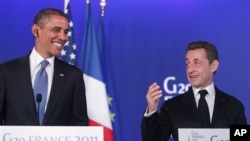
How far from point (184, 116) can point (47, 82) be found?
1383 millimetres

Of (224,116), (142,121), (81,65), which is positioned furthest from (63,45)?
(224,116)

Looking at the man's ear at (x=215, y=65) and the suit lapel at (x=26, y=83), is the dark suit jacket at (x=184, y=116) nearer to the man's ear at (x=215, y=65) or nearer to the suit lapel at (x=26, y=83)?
the man's ear at (x=215, y=65)

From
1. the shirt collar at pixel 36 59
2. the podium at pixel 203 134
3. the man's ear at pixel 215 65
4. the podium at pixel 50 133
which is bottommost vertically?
the podium at pixel 203 134

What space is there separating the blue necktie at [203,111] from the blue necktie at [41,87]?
154cm

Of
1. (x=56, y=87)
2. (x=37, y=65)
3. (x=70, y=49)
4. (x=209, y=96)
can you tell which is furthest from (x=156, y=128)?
(x=37, y=65)

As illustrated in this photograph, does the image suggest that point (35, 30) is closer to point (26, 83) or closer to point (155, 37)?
point (26, 83)

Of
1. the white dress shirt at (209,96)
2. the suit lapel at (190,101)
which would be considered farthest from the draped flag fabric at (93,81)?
the white dress shirt at (209,96)

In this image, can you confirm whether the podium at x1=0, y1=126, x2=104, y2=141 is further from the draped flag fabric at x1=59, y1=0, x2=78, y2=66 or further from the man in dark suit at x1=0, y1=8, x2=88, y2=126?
→ the draped flag fabric at x1=59, y1=0, x2=78, y2=66

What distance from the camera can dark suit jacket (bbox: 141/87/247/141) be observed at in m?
4.82

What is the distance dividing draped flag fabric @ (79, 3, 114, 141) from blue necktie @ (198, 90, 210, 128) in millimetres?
909

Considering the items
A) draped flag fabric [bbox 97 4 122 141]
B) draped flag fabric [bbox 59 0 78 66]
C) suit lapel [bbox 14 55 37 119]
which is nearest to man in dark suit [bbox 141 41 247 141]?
draped flag fabric [bbox 97 4 122 141]

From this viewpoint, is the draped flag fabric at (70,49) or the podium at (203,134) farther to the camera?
the draped flag fabric at (70,49)

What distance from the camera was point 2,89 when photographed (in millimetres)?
4594

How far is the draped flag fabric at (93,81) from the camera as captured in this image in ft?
16.1
